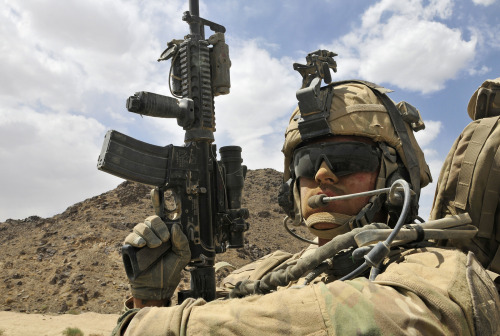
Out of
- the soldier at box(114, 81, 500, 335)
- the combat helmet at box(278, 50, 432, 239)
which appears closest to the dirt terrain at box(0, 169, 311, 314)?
the soldier at box(114, 81, 500, 335)

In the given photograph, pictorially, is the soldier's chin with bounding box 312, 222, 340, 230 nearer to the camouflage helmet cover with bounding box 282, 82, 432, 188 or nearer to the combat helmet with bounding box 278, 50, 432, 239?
the combat helmet with bounding box 278, 50, 432, 239

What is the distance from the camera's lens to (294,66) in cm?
328

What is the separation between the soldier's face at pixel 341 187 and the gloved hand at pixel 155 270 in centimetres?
113

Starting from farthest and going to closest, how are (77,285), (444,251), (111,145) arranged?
(77,285) < (111,145) < (444,251)

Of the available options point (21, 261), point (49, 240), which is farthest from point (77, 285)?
point (49, 240)

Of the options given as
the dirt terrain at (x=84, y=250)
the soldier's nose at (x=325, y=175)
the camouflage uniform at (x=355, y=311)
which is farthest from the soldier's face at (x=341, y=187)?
the dirt terrain at (x=84, y=250)

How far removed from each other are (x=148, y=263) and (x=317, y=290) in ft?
6.04

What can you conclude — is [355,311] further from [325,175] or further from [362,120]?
[362,120]

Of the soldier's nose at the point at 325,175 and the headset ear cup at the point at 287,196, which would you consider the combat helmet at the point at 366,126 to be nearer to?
the headset ear cup at the point at 287,196

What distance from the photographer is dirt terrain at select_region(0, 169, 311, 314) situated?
14562 mm

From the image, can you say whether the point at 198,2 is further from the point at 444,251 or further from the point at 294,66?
the point at 444,251

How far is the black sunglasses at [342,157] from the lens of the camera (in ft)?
9.37

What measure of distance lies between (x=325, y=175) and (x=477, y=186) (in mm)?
814

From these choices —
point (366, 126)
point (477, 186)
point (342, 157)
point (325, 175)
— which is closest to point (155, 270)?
point (325, 175)
